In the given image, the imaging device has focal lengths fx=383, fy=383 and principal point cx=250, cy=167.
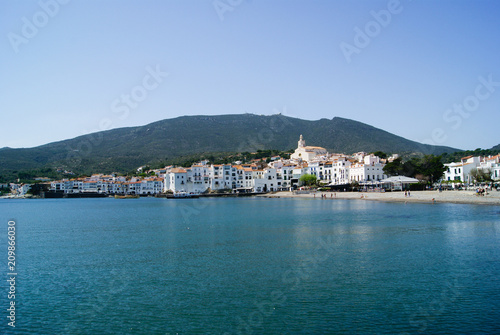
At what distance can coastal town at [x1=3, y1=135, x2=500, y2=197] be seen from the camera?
57.0 meters

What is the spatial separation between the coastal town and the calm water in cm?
3816

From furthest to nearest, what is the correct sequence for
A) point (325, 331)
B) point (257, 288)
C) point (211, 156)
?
point (211, 156) < point (257, 288) < point (325, 331)

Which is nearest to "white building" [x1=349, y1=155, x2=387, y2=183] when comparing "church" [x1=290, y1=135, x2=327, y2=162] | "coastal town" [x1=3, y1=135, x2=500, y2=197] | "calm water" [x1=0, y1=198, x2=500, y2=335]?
"coastal town" [x1=3, y1=135, x2=500, y2=197]

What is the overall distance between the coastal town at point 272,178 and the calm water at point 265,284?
3816 cm

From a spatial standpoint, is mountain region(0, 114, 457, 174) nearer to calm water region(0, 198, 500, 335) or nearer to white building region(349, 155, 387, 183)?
white building region(349, 155, 387, 183)

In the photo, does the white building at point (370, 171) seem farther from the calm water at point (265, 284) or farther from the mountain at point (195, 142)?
the mountain at point (195, 142)

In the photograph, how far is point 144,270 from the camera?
1261 cm

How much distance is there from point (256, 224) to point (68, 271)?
13.4m

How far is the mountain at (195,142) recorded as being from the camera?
422 ft

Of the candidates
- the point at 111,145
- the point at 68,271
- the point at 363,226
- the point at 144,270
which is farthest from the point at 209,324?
the point at 111,145

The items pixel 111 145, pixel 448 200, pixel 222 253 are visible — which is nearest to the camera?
pixel 222 253

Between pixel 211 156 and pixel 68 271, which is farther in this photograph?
pixel 211 156

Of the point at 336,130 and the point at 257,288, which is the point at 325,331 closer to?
the point at 257,288

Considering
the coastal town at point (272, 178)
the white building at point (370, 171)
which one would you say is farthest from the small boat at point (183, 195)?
the white building at point (370, 171)
